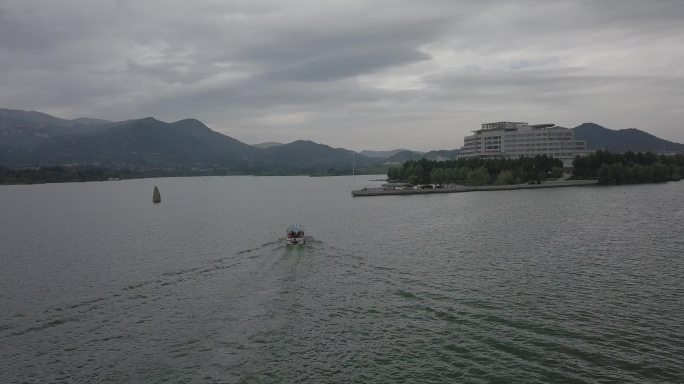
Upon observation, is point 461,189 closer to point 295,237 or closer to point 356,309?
point 295,237

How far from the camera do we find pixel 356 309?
34.5 meters

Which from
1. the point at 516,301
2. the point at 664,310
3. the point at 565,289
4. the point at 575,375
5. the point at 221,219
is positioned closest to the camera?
the point at 575,375

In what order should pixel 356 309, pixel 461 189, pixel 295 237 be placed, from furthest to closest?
pixel 461 189 < pixel 295 237 < pixel 356 309

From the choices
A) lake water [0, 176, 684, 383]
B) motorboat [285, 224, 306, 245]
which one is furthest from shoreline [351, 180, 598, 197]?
motorboat [285, 224, 306, 245]

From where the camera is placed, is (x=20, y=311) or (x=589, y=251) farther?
(x=589, y=251)

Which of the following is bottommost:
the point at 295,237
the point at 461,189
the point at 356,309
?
the point at 356,309

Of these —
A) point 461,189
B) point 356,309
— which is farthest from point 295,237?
point 461,189

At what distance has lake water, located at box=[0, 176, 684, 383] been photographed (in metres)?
25.1

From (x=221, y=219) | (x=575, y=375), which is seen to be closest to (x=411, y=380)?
(x=575, y=375)

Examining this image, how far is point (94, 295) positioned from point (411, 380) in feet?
97.2

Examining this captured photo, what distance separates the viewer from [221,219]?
105 m

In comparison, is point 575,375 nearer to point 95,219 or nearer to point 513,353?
point 513,353

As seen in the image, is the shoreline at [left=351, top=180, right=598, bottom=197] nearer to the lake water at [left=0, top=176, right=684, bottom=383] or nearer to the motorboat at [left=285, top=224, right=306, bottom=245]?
the lake water at [left=0, top=176, right=684, bottom=383]

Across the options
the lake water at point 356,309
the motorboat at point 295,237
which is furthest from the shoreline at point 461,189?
the motorboat at point 295,237
